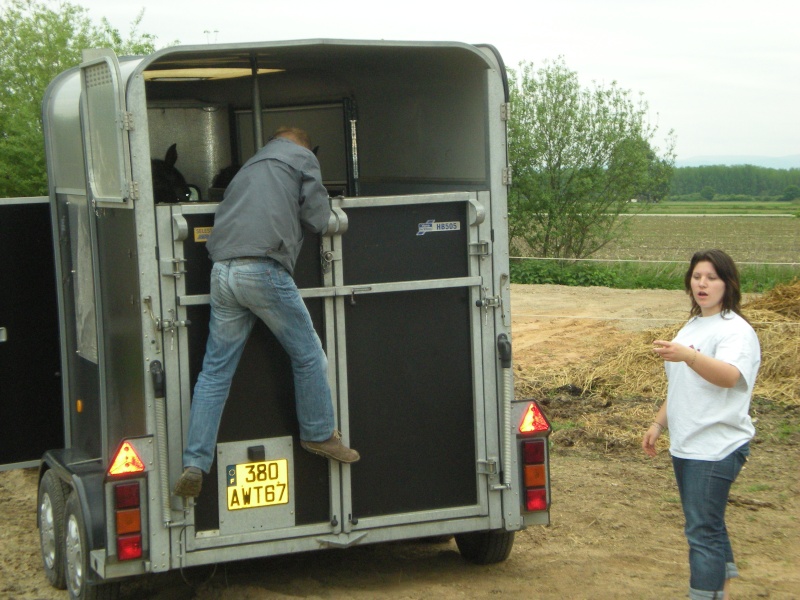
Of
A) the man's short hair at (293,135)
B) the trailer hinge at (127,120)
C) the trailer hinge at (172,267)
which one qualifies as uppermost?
the trailer hinge at (127,120)

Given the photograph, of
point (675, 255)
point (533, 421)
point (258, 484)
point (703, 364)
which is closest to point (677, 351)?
point (703, 364)

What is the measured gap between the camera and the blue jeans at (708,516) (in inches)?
158

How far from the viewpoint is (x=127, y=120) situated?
4145 millimetres

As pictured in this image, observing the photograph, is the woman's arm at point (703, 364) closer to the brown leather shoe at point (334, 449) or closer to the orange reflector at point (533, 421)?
the orange reflector at point (533, 421)

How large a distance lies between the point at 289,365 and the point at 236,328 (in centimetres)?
36

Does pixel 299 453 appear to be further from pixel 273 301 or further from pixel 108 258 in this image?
pixel 108 258

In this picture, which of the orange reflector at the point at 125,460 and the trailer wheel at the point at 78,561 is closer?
the orange reflector at the point at 125,460

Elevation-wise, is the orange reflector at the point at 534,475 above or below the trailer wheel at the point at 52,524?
above

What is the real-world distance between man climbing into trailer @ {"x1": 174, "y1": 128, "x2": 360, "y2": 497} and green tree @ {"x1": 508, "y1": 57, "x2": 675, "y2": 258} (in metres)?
17.6

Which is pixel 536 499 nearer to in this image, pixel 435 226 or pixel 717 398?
pixel 717 398

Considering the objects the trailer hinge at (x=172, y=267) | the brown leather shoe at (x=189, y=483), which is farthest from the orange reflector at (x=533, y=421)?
the trailer hinge at (x=172, y=267)

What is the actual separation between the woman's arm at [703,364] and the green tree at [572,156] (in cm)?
1799

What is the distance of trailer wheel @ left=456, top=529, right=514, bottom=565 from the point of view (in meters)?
5.18

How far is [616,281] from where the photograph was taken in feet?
67.1
